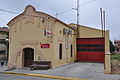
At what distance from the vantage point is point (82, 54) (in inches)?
1049

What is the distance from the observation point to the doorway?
755 inches

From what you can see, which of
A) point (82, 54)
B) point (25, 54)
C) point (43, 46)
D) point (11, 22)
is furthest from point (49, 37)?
point (82, 54)

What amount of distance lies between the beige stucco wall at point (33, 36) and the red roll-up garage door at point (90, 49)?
7.41m

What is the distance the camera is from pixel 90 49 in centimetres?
2631

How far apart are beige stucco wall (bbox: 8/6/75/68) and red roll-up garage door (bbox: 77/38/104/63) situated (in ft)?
24.3

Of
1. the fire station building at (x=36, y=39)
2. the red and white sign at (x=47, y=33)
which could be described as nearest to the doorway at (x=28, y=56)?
the fire station building at (x=36, y=39)

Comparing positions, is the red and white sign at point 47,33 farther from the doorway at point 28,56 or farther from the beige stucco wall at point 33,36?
the doorway at point 28,56

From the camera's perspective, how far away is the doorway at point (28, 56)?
62.9ft

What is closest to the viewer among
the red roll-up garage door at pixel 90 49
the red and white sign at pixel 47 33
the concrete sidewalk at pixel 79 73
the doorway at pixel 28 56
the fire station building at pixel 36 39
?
the concrete sidewalk at pixel 79 73

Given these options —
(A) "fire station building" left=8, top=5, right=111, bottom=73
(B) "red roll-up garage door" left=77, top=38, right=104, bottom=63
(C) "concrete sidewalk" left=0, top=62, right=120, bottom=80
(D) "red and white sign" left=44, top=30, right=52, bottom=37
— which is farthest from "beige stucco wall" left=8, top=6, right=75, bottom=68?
(B) "red roll-up garage door" left=77, top=38, right=104, bottom=63

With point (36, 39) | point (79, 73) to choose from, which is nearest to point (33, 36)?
point (36, 39)

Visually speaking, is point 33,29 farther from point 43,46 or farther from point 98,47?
point 98,47

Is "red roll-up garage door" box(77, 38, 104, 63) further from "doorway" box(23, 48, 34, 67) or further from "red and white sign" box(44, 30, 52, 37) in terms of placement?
"red and white sign" box(44, 30, 52, 37)

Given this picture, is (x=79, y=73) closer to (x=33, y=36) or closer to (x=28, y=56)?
(x=33, y=36)
